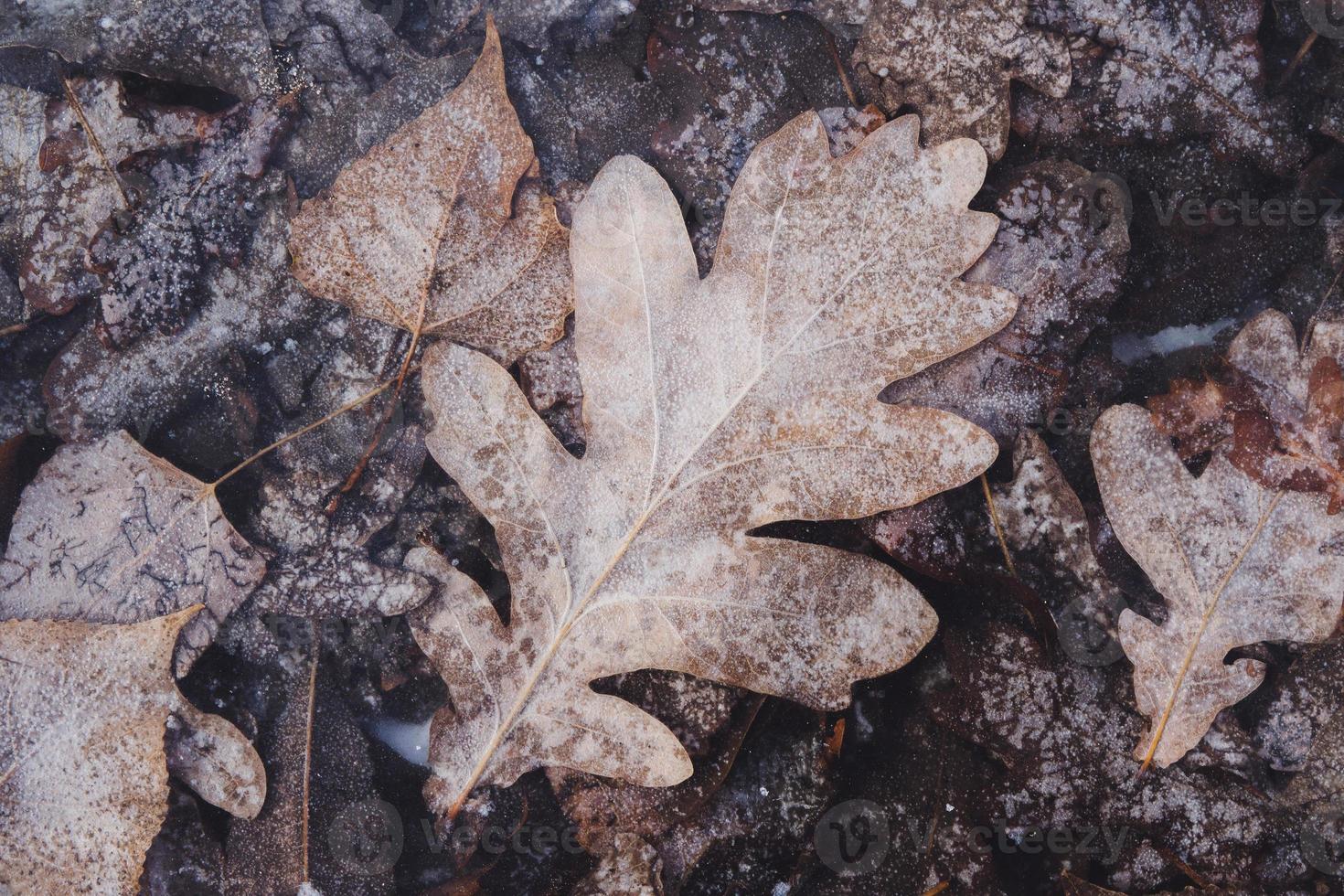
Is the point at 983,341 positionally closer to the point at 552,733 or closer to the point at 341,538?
the point at 552,733

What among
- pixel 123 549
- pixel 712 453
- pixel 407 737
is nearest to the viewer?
pixel 712 453

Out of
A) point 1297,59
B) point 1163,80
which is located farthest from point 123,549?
point 1297,59

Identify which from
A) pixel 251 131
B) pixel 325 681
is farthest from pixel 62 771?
pixel 251 131

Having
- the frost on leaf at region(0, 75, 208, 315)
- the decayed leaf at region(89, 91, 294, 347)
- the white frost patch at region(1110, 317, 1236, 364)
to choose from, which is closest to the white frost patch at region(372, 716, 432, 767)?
the decayed leaf at region(89, 91, 294, 347)

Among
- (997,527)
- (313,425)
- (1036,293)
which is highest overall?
(1036,293)

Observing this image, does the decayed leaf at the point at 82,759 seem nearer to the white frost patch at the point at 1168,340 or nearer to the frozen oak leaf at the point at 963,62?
the frozen oak leaf at the point at 963,62

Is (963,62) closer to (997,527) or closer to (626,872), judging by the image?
(997,527)

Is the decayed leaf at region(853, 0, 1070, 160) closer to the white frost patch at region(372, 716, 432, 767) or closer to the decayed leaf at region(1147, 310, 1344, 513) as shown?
the decayed leaf at region(1147, 310, 1344, 513)
